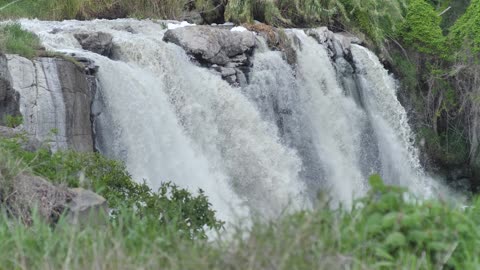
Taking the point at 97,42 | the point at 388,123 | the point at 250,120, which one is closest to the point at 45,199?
the point at 97,42

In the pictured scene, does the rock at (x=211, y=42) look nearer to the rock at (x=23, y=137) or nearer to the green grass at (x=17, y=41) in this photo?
Result: the green grass at (x=17, y=41)

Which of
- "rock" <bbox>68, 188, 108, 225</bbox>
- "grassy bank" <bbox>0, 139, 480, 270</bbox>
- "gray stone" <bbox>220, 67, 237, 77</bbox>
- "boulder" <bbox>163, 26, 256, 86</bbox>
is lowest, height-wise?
"gray stone" <bbox>220, 67, 237, 77</bbox>

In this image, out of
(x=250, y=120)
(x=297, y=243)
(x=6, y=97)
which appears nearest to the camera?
(x=297, y=243)

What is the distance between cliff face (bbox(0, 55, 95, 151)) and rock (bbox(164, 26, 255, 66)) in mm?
3568

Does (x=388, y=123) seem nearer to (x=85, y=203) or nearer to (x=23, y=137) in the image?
(x=23, y=137)

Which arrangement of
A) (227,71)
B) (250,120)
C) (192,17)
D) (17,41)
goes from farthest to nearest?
(192,17) < (227,71) < (250,120) < (17,41)

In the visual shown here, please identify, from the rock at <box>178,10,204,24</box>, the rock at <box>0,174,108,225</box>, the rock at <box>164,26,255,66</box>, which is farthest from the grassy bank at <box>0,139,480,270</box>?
the rock at <box>178,10,204,24</box>

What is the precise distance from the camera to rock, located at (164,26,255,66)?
1419cm

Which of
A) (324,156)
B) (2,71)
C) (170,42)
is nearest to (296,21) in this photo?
(324,156)

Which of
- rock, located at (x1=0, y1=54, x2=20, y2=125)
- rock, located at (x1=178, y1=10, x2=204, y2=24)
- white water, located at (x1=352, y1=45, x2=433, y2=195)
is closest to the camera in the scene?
rock, located at (x1=0, y1=54, x2=20, y2=125)

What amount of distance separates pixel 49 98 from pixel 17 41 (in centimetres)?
120

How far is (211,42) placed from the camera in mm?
14547

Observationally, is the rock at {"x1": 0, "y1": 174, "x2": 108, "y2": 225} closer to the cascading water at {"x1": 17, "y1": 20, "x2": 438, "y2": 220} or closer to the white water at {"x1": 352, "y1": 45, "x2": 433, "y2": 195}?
the cascading water at {"x1": 17, "y1": 20, "x2": 438, "y2": 220}

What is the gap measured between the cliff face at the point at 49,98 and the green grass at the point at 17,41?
8.7 inches
